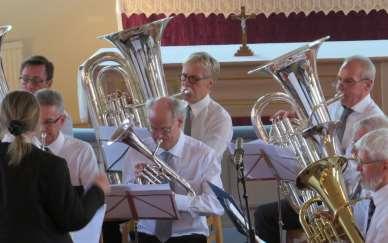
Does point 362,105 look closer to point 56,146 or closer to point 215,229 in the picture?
point 215,229

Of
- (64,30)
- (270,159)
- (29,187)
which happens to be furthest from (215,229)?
(64,30)

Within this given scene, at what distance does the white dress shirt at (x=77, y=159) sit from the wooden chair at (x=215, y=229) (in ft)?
2.65

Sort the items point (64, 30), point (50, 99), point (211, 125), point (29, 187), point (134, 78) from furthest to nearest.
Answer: point (64, 30) → point (134, 78) → point (211, 125) → point (50, 99) → point (29, 187)

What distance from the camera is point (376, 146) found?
3.42m

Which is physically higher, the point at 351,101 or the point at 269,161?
the point at 351,101

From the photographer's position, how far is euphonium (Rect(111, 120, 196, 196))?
4168 millimetres

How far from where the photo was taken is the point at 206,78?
5.12 m

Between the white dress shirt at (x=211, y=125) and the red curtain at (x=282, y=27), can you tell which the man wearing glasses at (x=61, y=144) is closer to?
the white dress shirt at (x=211, y=125)

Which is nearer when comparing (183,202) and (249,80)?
(183,202)

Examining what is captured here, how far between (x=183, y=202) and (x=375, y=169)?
1122 millimetres

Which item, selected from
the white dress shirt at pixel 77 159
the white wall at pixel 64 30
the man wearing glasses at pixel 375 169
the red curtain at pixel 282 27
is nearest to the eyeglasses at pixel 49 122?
the white dress shirt at pixel 77 159

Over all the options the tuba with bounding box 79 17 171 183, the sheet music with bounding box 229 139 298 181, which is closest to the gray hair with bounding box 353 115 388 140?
the sheet music with bounding box 229 139 298 181

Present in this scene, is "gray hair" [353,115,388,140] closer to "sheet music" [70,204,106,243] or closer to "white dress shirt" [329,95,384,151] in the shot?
"white dress shirt" [329,95,384,151]

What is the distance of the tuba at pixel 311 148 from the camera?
11.7ft
